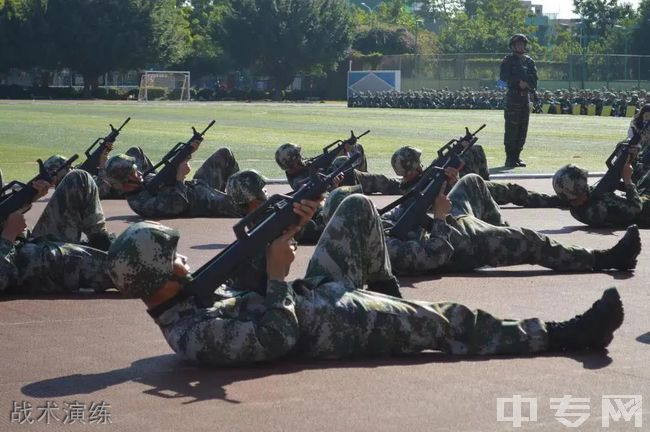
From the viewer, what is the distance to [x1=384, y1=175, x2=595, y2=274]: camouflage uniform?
1029 centimetres

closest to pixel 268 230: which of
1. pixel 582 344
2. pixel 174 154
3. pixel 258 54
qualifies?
pixel 582 344

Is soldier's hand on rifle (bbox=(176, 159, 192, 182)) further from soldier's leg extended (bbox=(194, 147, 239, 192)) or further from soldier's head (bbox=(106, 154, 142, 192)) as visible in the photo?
soldier's head (bbox=(106, 154, 142, 192))

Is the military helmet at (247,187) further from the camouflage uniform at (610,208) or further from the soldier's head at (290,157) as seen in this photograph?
the soldier's head at (290,157)

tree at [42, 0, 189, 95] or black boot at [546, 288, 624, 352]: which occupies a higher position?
tree at [42, 0, 189, 95]

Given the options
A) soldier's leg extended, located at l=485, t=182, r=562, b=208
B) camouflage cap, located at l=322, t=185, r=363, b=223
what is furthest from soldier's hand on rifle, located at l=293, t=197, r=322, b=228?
soldier's leg extended, located at l=485, t=182, r=562, b=208

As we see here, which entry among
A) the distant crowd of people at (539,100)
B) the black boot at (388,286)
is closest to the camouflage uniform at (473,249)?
the black boot at (388,286)

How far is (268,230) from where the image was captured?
6.84m

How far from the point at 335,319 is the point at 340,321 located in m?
0.04

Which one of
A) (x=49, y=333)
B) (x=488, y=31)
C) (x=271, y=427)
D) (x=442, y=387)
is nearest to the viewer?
(x=271, y=427)

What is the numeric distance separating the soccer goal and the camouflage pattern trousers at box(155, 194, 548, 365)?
74.8 m

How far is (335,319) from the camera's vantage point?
23.2 feet

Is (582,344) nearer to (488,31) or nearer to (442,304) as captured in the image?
(442,304)

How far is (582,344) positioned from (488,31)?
116132mm

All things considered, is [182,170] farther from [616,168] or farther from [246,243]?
[246,243]
